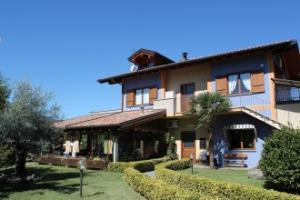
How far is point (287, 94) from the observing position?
1900cm

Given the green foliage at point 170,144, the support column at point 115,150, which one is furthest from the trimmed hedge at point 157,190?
the green foliage at point 170,144

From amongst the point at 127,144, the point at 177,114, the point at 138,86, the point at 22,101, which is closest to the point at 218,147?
the point at 177,114

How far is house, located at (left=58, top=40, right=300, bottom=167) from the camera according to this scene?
755 inches

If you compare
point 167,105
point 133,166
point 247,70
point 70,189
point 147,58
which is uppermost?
point 147,58

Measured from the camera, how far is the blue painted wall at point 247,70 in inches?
766

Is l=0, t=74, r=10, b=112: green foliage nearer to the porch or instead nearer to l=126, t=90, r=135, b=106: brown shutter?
the porch

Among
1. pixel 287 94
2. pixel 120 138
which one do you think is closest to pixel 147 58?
pixel 120 138

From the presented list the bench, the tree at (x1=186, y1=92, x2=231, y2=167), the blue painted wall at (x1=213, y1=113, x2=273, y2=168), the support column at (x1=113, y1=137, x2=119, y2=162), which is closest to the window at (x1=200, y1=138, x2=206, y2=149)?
the blue painted wall at (x1=213, y1=113, x2=273, y2=168)

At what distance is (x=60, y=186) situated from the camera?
14.0m

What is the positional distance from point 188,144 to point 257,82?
7001mm

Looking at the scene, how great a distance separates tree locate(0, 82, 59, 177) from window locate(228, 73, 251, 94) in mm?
11390

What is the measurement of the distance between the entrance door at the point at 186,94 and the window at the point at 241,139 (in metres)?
3.46

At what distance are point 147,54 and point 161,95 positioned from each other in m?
4.43

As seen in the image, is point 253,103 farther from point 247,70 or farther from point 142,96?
point 142,96
